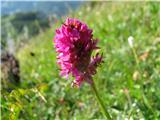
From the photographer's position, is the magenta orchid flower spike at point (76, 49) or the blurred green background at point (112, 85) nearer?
the magenta orchid flower spike at point (76, 49)

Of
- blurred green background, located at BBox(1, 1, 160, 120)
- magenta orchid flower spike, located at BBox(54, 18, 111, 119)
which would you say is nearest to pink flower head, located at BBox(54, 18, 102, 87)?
magenta orchid flower spike, located at BBox(54, 18, 111, 119)

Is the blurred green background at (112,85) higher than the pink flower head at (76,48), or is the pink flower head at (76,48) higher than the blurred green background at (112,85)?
the blurred green background at (112,85)

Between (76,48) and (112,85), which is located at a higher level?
(112,85)

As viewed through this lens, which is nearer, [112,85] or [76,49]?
[76,49]

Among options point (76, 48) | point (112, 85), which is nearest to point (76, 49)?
point (76, 48)

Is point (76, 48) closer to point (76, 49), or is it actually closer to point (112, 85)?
point (76, 49)

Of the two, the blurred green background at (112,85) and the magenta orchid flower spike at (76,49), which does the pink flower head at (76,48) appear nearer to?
the magenta orchid flower spike at (76,49)

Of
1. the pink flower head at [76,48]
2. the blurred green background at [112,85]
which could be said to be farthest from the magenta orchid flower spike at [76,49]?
the blurred green background at [112,85]

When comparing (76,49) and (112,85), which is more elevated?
(112,85)

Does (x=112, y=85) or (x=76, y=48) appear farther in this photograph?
(x=112, y=85)

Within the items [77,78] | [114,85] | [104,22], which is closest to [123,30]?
[104,22]
